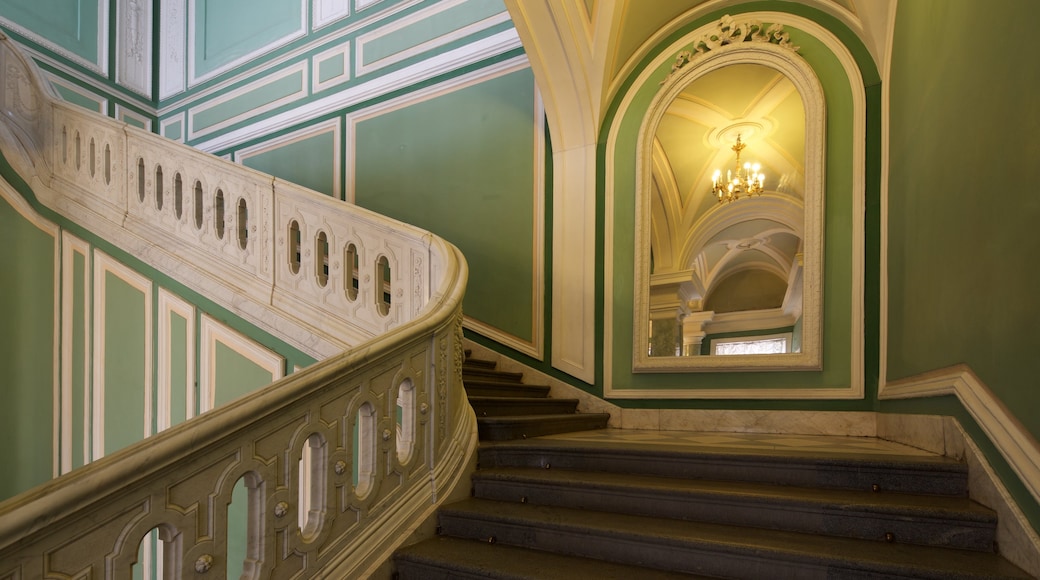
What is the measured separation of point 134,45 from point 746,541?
924 centimetres

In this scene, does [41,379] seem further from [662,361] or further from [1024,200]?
[1024,200]

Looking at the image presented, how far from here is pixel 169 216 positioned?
3979mm

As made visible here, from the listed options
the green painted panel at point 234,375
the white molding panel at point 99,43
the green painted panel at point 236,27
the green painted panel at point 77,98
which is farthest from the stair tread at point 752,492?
the white molding panel at point 99,43

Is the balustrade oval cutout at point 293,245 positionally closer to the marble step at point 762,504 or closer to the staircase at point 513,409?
the staircase at point 513,409

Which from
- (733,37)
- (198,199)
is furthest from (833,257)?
(198,199)

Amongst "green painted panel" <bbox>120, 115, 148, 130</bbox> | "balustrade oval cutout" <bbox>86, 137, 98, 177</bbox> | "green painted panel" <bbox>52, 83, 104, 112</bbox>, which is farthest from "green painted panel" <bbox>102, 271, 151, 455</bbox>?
"green painted panel" <bbox>120, 115, 148, 130</bbox>

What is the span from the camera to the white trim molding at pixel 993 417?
5.22ft

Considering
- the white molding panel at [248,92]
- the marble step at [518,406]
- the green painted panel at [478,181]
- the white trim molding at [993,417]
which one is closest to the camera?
the white trim molding at [993,417]

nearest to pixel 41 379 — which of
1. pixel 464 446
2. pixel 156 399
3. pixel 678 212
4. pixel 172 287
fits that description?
pixel 156 399

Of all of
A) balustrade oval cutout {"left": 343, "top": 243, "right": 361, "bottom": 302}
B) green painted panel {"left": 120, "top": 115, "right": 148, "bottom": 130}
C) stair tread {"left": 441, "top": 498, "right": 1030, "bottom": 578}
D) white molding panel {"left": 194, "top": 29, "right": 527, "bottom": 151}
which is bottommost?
stair tread {"left": 441, "top": 498, "right": 1030, "bottom": 578}

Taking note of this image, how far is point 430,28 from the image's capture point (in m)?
5.41

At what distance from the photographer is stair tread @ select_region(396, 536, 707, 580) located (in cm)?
187

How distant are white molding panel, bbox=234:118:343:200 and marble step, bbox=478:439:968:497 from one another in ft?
13.6

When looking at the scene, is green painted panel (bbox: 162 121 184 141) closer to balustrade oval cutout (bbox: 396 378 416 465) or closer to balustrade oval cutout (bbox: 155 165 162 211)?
balustrade oval cutout (bbox: 155 165 162 211)
